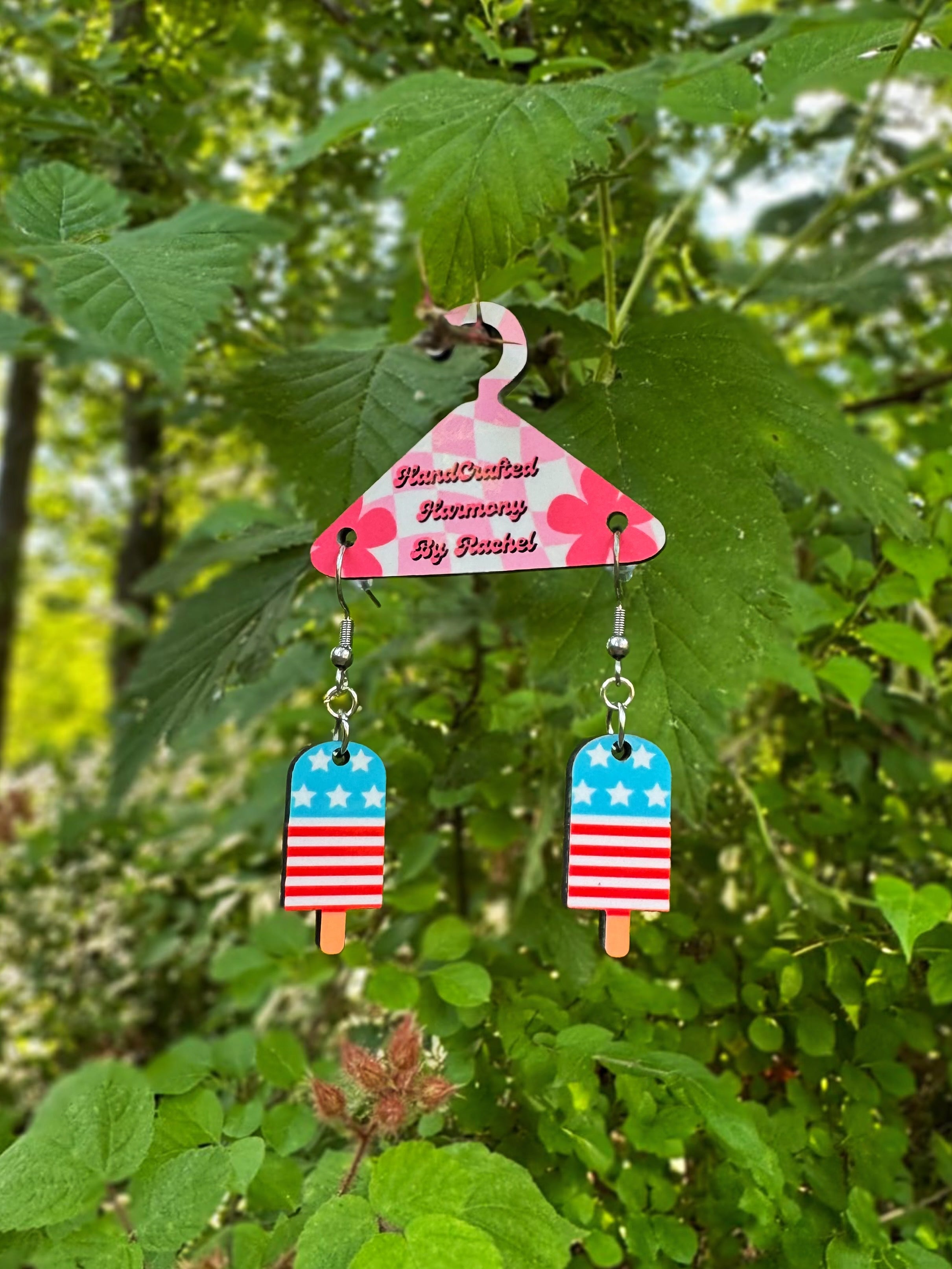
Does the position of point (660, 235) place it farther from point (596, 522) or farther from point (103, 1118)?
point (103, 1118)

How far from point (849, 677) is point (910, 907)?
27cm

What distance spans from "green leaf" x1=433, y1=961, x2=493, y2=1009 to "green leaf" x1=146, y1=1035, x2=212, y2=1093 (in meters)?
0.20

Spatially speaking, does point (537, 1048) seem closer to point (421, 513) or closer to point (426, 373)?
point (421, 513)

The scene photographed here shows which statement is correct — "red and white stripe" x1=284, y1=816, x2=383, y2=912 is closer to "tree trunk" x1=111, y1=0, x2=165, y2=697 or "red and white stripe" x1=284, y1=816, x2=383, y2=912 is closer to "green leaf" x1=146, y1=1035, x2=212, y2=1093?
"green leaf" x1=146, y1=1035, x2=212, y2=1093

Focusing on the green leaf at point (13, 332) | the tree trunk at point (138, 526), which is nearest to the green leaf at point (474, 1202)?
the green leaf at point (13, 332)

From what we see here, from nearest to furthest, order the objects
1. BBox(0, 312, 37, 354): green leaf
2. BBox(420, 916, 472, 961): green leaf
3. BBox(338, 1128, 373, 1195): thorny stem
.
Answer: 1. BBox(338, 1128, 373, 1195): thorny stem
2. BBox(420, 916, 472, 961): green leaf
3. BBox(0, 312, 37, 354): green leaf

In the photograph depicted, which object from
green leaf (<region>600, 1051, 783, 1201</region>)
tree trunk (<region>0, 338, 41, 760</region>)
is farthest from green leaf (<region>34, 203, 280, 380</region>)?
tree trunk (<region>0, 338, 41, 760</region>)

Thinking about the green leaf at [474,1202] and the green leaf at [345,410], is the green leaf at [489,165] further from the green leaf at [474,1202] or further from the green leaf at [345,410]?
the green leaf at [474,1202]

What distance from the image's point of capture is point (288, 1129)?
80cm

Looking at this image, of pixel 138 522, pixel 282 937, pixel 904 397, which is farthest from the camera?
pixel 138 522

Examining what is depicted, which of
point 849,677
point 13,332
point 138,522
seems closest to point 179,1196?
point 849,677

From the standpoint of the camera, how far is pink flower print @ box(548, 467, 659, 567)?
0.70 metres

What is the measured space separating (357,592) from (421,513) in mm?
523

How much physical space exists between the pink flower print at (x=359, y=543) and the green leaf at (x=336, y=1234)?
411 millimetres
